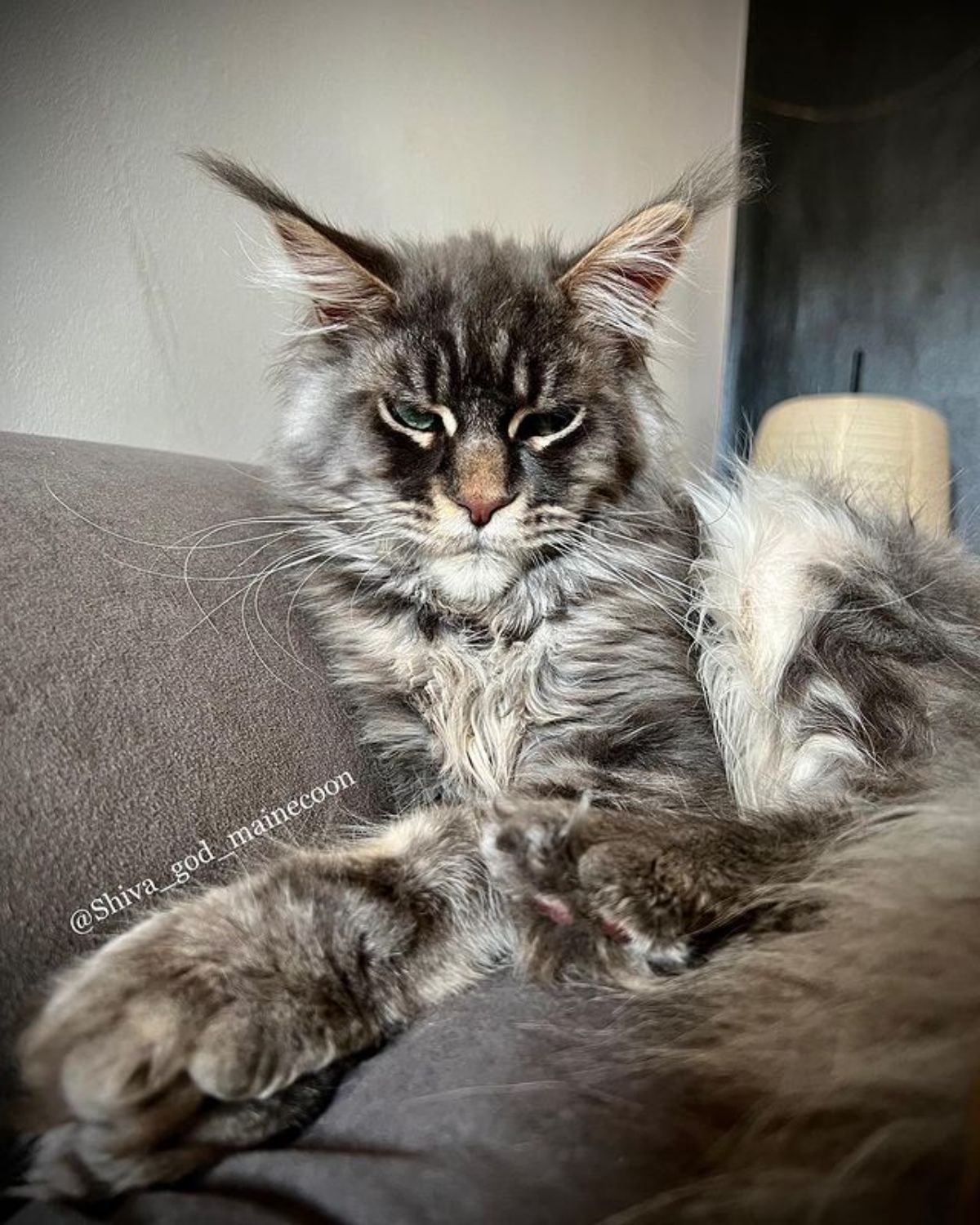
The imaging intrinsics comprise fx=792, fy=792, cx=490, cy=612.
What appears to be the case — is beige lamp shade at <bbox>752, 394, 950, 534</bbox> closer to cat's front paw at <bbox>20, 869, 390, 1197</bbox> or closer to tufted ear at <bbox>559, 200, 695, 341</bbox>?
tufted ear at <bbox>559, 200, 695, 341</bbox>

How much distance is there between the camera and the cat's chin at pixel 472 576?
0.95 m

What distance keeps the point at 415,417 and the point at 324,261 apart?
0.23 meters

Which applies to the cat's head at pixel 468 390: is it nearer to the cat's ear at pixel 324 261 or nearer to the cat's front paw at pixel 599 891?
the cat's ear at pixel 324 261

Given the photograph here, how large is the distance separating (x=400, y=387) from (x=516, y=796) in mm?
517

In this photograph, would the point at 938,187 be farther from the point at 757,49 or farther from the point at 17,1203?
the point at 17,1203

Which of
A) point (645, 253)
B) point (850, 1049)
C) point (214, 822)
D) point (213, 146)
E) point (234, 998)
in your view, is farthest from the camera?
point (213, 146)

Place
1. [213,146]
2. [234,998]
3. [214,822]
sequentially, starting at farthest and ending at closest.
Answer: [213,146] → [214,822] → [234,998]

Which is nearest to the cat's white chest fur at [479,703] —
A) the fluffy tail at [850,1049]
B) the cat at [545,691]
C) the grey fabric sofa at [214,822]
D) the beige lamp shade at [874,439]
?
the cat at [545,691]

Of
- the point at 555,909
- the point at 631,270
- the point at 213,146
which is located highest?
the point at 213,146

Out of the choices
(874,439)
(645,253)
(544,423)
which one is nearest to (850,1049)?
(544,423)

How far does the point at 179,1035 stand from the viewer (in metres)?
0.53

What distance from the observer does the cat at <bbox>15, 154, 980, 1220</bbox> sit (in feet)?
1.89

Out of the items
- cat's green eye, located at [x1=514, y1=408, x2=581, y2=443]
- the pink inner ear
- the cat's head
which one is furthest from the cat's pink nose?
the pink inner ear

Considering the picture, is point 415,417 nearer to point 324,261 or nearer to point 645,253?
point 324,261
